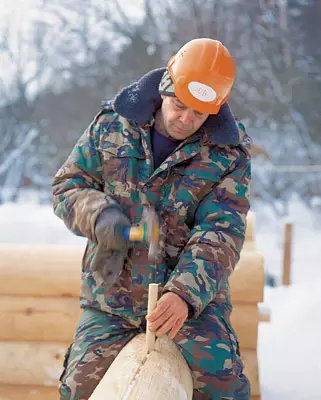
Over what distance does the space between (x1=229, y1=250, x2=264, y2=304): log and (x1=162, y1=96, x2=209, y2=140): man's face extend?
3.67ft

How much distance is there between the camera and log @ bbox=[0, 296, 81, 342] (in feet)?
9.70

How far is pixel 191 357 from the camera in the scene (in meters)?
1.86

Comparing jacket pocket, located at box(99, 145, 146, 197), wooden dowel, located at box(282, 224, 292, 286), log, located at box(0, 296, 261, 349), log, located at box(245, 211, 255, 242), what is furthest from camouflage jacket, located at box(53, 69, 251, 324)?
wooden dowel, located at box(282, 224, 292, 286)

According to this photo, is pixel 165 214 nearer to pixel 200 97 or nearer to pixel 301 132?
pixel 200 97

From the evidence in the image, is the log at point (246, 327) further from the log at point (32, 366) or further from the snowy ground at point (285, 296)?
the log at point (32, 366)

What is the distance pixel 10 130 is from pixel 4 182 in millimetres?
804

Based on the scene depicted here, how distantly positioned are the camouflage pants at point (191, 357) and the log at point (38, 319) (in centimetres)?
99

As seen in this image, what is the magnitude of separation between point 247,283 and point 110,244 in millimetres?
1312

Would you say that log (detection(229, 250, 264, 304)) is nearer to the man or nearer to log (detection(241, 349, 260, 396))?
log (detection(241, 349, 260, 396))

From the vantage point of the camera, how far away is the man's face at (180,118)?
1909 mm

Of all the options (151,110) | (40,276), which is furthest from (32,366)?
(151,110)

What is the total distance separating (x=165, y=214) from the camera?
6.56ft

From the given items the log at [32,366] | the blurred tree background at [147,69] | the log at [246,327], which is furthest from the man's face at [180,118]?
the blurred tree background at [147,69]

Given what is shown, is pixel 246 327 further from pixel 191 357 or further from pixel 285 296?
pixel 285 296
